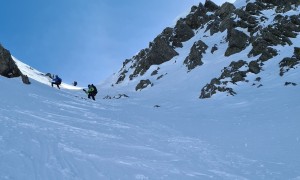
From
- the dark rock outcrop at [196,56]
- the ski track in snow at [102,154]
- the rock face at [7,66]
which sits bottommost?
the ski track in snow at [102,154]

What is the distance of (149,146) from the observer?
439 inches

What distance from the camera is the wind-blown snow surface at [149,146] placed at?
7828mm

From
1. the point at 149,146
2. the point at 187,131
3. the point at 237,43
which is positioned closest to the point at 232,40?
the point at 237,43

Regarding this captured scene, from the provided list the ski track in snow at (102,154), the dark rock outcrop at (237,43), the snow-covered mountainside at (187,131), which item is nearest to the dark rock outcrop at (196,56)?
the dark rock outcrop at (237,43)

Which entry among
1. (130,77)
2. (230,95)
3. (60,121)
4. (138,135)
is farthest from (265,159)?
(130,77)

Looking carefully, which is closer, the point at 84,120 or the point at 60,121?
the point at 60,121

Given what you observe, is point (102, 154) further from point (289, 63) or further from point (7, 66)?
point (289, 63)

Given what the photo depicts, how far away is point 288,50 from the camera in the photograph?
31766mm

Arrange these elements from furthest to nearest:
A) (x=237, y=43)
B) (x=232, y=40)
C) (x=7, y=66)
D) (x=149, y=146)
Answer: (x=232, y=40)
(x=237, y=43)
(x=7, y=66)
(x=149, y=146)

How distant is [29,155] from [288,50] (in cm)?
2939

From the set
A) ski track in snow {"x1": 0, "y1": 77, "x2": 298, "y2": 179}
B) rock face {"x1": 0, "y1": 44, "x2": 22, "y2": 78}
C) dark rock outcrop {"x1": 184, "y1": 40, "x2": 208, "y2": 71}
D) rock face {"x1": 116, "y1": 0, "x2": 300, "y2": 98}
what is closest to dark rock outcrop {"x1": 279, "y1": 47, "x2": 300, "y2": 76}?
rock face {"x1": 116, "y1": 0, "x2": 300, "y2": 98}

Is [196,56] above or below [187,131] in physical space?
above

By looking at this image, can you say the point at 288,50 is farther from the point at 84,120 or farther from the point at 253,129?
the point at 84,120

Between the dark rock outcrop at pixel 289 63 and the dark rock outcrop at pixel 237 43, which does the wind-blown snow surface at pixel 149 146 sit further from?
the dark rock outcrop at pixel 237 43
